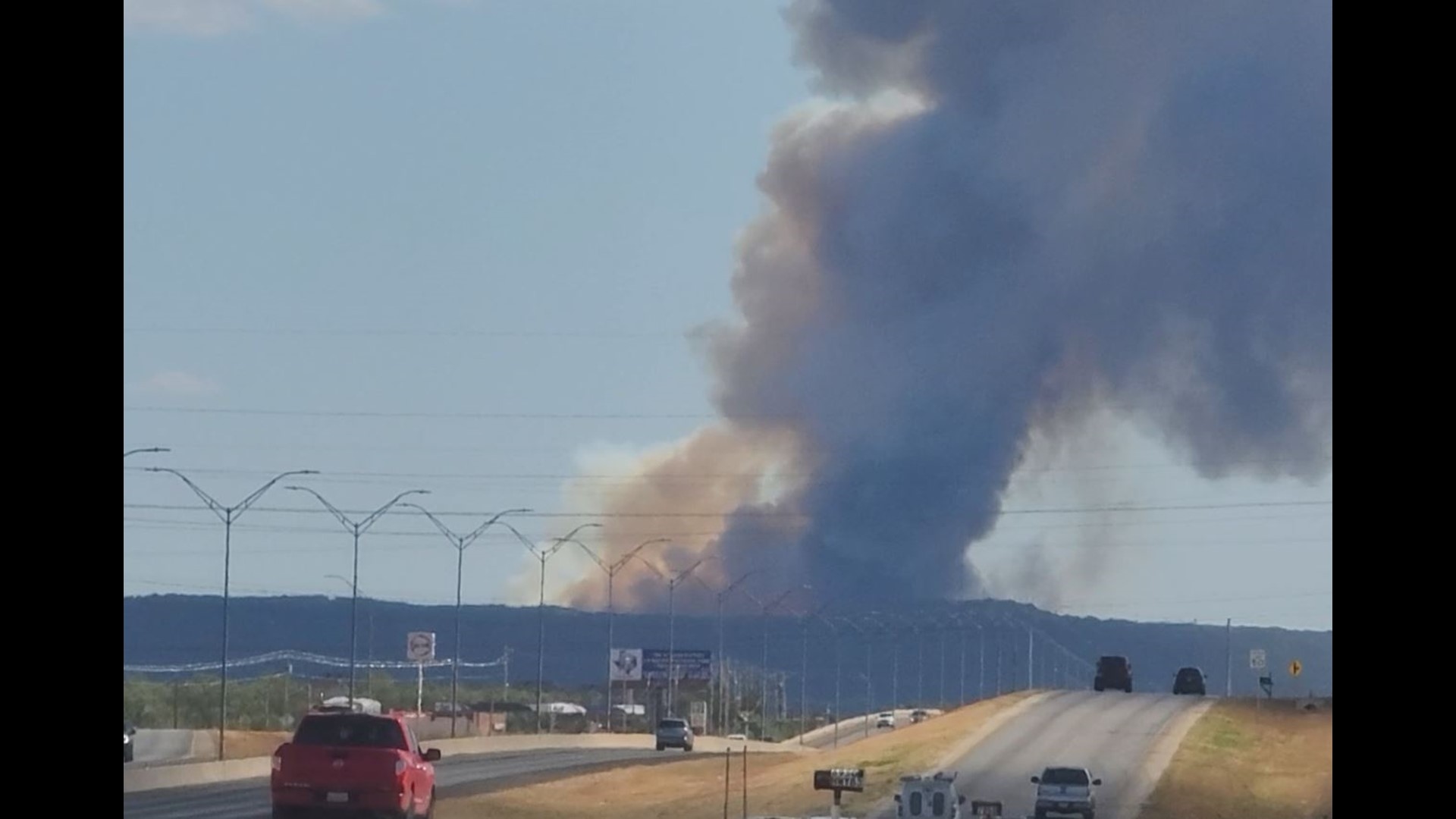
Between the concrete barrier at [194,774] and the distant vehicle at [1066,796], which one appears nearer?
the distant vehicle at [1066,796]

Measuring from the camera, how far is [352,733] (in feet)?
128

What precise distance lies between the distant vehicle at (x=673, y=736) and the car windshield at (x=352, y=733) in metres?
68.9

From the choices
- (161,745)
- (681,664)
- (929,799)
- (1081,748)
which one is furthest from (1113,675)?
(929,799)

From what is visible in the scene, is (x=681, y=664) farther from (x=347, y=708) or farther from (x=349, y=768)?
(x=349, y=768)

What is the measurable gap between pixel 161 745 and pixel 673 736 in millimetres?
24029

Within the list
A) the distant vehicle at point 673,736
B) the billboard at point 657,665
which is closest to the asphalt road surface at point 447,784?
the distant vehicle at point 673,736

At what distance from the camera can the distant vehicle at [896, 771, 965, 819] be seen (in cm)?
5316

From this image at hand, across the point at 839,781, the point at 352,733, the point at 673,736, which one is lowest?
the point at 673,736

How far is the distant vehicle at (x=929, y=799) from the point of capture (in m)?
53.2

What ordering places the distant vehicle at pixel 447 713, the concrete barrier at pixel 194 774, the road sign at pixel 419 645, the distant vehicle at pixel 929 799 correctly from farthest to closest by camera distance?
the distant vehicle at pixel 447 713 < the road sign at pixel 419 645 < the concrete barrier at pixel 194 774 < the distant vehicle at pixel 929 799

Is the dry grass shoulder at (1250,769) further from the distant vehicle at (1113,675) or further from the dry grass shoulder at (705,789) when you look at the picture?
the distant vehicle at (1113,675)
